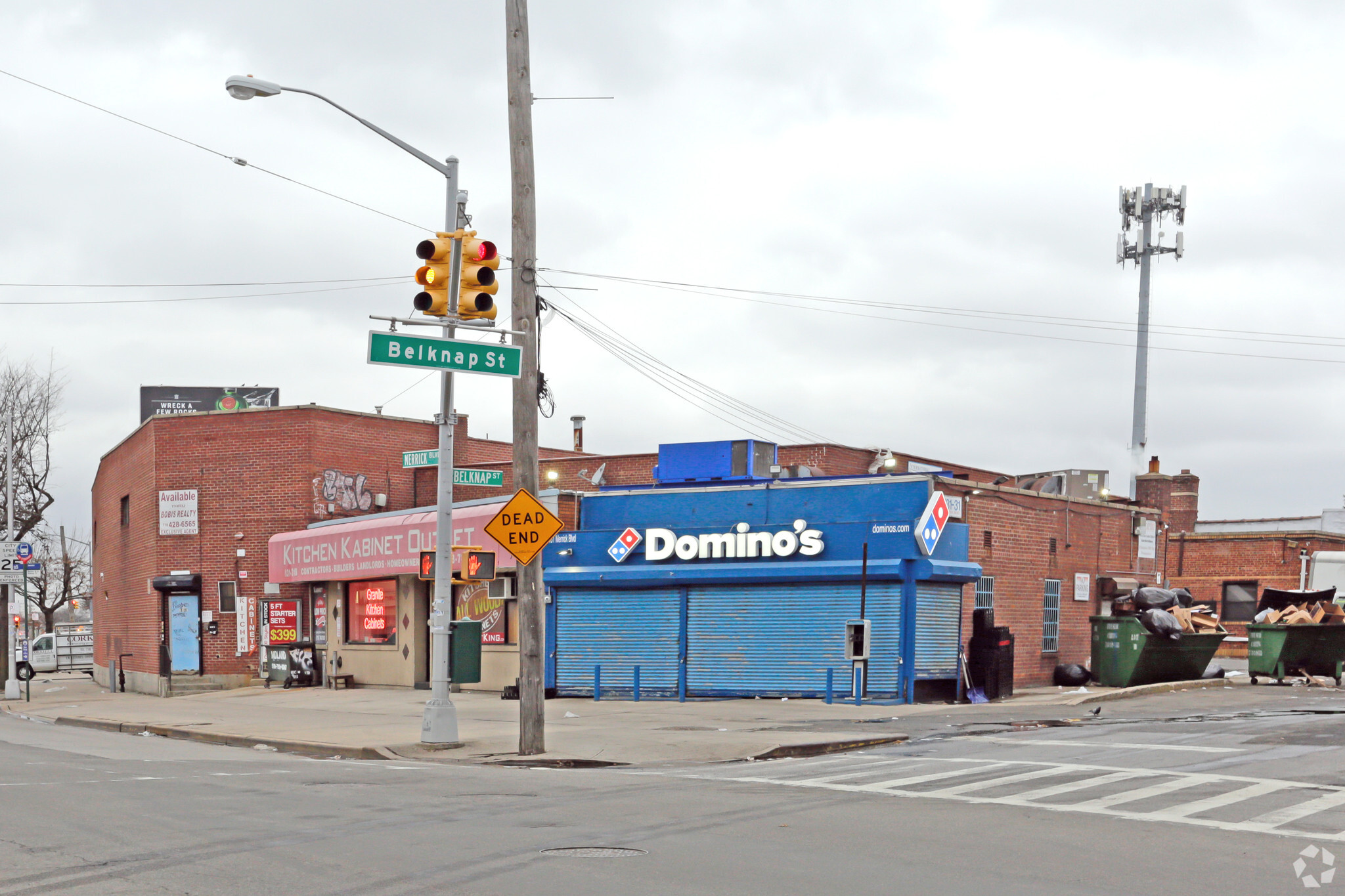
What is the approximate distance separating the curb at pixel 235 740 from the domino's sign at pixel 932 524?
1072cm

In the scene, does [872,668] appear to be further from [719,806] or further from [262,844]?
[262,844]

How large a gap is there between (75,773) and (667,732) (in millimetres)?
7730

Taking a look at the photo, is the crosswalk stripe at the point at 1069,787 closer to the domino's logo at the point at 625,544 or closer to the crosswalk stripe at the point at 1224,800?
the crosswalk stripe at the point at 1224,800

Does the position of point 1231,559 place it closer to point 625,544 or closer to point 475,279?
point 625,544

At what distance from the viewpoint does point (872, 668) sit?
23.7m

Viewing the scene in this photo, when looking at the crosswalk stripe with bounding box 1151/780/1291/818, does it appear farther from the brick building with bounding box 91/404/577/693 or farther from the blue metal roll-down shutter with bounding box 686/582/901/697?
the brick building with bounding box 91/404/577/693

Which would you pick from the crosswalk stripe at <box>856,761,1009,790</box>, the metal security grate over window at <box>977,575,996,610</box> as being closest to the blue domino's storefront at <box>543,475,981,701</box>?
the metal security grate over window at <box>977,575,996,610</box>

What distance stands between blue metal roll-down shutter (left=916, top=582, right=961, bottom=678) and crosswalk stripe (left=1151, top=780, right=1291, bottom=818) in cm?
1162

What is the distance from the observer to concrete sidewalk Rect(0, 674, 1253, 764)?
1653 centimetres

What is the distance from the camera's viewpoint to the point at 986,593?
2608 centimetres

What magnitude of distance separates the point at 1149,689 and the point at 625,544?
1058cm

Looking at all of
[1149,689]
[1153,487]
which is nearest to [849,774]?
[1149,689]

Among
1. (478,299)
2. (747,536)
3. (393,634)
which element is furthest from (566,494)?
(478,299)

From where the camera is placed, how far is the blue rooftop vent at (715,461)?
2667 centimetres
